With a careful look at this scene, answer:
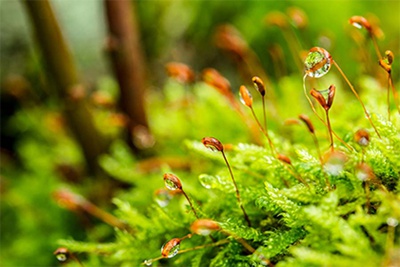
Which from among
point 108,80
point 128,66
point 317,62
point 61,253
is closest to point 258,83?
point 317,62

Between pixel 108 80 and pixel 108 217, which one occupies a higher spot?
pixel 108 80

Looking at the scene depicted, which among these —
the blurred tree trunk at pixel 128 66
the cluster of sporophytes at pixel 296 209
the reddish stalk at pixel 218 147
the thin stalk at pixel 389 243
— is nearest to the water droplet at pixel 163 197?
the cluster of sporophytes at pixel 296 209

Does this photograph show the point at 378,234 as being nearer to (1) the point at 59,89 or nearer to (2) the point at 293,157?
(2) the point at 293,157

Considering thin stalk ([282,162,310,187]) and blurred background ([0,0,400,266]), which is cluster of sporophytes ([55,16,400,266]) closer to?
thin stalk ([282,162,310,187])

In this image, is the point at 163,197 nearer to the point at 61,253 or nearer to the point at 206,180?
the point at 206,180

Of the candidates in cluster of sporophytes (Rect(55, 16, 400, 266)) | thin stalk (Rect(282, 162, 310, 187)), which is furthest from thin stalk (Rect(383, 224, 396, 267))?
thin stalk (Rect(282, 162, 310, 187))

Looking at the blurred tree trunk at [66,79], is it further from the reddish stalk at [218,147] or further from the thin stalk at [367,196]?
the thin stalk at [367,196]
